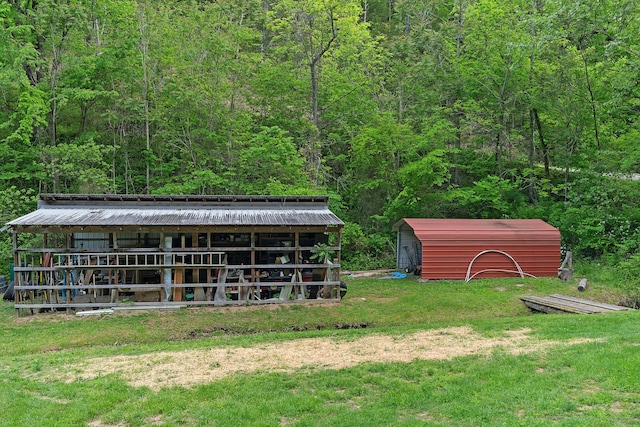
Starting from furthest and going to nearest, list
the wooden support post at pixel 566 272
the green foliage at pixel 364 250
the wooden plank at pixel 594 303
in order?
the green foliage at pixel 364 250, the wooden support post at pixel 566 272, the wooden plank at pixel 594 303

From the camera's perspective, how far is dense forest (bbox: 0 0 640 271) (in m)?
20.4

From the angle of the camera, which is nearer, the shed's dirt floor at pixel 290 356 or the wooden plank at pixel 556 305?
the shed's dirt floor at pixel 290 356

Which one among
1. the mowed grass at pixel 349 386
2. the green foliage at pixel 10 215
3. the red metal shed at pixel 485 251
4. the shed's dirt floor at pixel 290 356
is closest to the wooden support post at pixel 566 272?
the red metal shed at pixel 485 251

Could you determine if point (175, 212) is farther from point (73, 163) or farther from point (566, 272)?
point (566, 272)

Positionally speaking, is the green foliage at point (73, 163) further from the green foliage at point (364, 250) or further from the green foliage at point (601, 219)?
the green foliage at point (601, 219)

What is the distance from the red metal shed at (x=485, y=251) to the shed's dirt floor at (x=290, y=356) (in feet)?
25.2

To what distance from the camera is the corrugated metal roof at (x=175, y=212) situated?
13.8 m

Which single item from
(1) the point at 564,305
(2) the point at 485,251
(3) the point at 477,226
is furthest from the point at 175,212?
(1) the point at 564,305

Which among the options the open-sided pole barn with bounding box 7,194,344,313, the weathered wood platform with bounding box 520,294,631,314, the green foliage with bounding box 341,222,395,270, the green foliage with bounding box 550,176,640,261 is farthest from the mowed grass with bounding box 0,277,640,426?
the green foliage with bounding box 341,222,395,270

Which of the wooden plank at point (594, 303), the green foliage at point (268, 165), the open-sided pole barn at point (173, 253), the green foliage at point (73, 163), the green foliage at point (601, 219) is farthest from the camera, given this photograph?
the green foliage at point (268, 165)

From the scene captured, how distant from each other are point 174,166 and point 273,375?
60.2ft

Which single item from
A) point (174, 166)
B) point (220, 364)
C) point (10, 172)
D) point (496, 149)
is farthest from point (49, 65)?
point (496, 149)

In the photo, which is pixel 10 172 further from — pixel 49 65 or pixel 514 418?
pixel 514 418

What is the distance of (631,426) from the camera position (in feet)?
17.1
